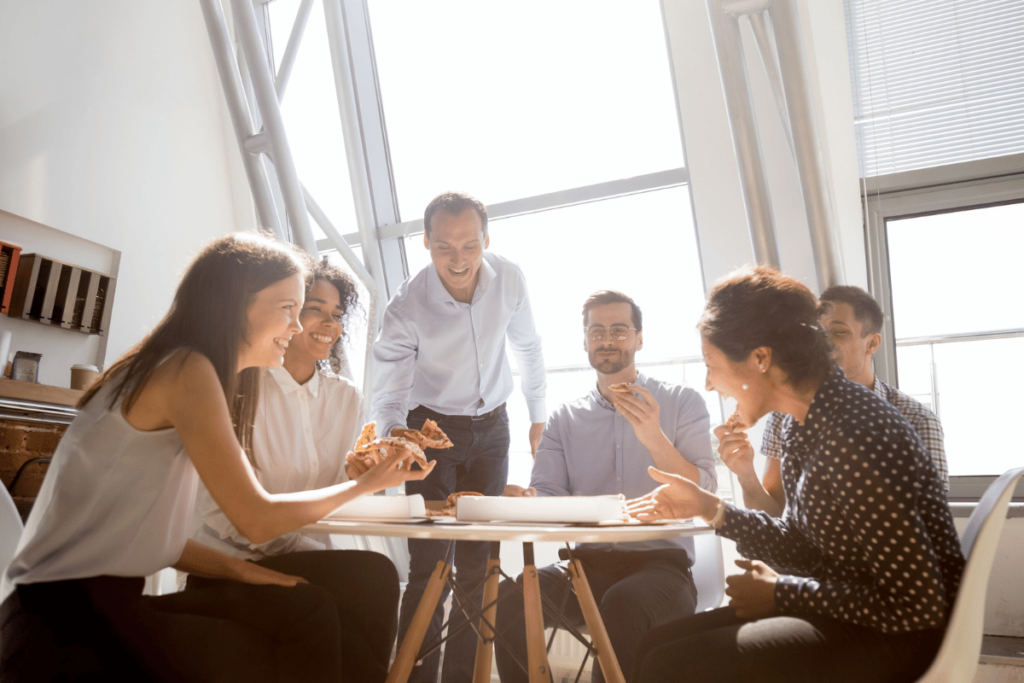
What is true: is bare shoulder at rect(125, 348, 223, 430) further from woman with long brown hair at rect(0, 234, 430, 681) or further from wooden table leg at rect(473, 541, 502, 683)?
wooden table leg at rect(473, 541, 502, 683)

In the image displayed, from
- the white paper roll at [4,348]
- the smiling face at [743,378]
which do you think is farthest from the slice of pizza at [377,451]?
the white paper roll at [4,348]

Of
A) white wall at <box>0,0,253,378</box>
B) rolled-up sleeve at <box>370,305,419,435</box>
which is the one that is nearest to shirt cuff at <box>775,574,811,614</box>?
rolled-up sleeve at <box>370,305,419,435</box>

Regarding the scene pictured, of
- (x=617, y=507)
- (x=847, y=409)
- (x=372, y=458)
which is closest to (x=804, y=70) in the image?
(x=847, y=409)

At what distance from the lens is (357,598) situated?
5.33 ft

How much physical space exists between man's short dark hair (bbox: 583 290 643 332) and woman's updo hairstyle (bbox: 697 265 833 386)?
0.96 meters

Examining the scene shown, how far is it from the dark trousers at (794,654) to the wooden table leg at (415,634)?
55 centimetres

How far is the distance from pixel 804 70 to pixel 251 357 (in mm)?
1960

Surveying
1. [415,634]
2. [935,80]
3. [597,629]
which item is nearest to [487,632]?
[415,634]

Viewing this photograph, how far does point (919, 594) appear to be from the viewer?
106 centimetres

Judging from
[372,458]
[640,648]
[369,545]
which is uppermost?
[372,458]

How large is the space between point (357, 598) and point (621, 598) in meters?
0.65

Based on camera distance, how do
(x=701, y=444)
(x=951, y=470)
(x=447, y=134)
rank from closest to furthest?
(x=701, y=444), (x=951, y=470), (x=447, y=134)

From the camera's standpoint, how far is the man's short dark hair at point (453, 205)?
2.34 m

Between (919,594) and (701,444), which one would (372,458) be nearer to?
(701,444)
